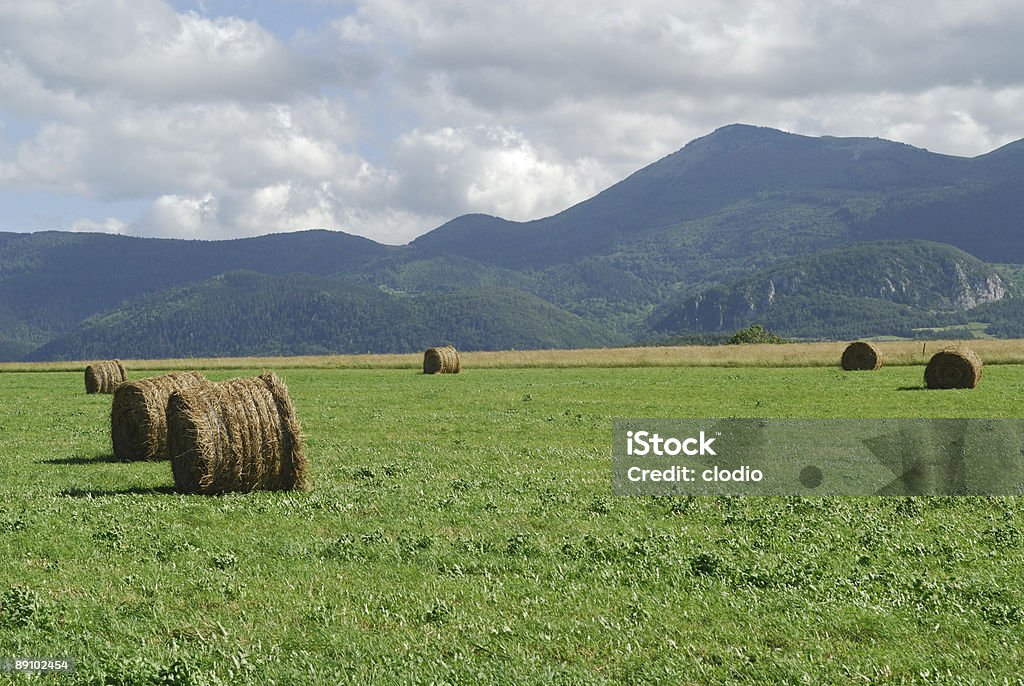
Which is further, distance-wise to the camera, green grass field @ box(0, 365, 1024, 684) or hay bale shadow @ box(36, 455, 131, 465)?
hay bale shadow @ box(36, 455, 131, 465)

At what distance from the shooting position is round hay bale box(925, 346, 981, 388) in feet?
137

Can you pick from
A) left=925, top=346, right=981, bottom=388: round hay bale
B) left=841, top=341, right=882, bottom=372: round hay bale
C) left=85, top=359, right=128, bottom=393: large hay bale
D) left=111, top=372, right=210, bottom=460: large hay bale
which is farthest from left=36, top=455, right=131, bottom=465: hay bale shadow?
left=841, top=341, right=882, bottom=372: round hay bale

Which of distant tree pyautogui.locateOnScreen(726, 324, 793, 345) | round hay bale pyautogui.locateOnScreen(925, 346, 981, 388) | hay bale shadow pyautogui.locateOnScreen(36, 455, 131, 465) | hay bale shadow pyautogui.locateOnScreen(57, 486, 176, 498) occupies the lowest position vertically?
hay bale shadow pyautogui.locateOnScreen(57, 486, 176, 498)

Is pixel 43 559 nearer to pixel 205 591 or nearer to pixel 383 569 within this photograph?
pixel 205 591

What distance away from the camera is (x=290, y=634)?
31.0ft

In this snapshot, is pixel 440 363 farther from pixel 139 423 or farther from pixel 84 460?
pixel 84 460

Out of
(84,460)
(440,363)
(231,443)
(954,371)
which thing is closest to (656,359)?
(440,363)

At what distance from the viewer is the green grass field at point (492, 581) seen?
28.5 feet

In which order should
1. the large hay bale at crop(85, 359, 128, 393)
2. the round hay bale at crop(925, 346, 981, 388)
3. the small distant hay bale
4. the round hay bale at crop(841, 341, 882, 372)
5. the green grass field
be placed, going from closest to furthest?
the green grass field < the round hay bale at crop(925, 346, 981, 388) < the large hay bale at crop(85, 359, 128, 393) < the round hay bale at crop(841, 341, 882, 372) < the small distant hay bale

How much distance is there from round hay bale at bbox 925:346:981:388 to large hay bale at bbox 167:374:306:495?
32.7 m

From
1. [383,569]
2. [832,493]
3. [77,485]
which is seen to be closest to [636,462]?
[832,493]

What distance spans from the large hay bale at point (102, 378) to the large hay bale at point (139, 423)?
26957 mm

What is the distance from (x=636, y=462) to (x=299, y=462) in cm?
750

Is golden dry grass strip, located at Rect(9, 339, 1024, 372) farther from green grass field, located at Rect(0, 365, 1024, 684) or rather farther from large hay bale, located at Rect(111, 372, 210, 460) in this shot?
green grass field, located at Rect(0, 365, 1024, 684)
